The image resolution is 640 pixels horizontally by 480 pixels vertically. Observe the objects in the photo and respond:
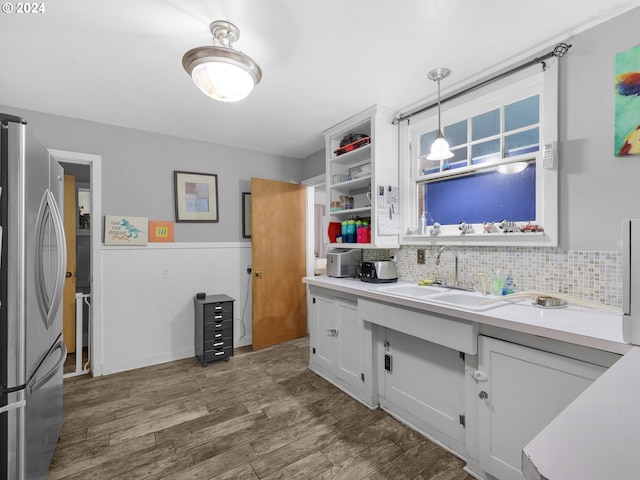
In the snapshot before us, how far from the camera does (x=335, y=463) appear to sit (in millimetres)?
1763

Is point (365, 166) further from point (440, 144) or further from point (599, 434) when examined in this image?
point (599, 434)

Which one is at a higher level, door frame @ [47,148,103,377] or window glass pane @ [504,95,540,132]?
window glass pane @ [504,95,540,132]

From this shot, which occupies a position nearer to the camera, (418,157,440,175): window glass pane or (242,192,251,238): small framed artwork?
(418,157,440,175): window glass pane

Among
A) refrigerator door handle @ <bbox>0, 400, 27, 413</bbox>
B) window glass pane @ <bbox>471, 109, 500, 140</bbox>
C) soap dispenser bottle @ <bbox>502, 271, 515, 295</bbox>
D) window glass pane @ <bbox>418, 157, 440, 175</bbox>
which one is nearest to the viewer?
refrigerator door handle @ <bbox>0, 400, 27, 413</bbox>

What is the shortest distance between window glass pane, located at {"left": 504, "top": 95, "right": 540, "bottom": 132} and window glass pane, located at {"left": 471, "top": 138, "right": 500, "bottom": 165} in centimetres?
12

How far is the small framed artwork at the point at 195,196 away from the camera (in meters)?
3.38

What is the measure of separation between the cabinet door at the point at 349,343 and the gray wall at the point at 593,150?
151 cm

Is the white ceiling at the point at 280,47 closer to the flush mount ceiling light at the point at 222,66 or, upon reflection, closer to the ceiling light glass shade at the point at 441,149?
the flush mount ceiling light at the point at 222,66

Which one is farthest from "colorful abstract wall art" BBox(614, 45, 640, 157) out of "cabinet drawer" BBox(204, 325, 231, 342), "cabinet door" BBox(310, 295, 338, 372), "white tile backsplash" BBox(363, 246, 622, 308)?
"cabinet drawer" BBox(204, 325, 231, 342)

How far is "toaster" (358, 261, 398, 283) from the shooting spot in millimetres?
2645

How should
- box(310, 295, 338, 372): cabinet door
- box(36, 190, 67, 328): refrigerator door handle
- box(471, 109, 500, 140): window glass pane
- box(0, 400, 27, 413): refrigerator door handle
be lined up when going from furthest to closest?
1. box(310, 295, 338, 372): cabinet door
2. box(471, 109, 500, 140): window glass pane
3. box(36, 190, 67, 328): refrigerator door handle
4. box(0, 400, 27, 413): refrigerator door handle

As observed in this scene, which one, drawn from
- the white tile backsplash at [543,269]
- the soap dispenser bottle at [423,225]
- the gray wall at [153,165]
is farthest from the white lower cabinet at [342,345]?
the gray wall at [153,165]

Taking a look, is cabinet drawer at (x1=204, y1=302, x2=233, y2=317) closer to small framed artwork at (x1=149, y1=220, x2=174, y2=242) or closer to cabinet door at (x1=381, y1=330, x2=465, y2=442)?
small framed artwork at (x1=149, y1=220, x2=174, y2=242)

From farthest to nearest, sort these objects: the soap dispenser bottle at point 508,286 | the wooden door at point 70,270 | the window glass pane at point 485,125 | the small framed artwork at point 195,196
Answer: the wooden door at point 70,270
the small framed artwork at point 195,196
the window glass pane at point 485,125
the soap dispenser bottle at point 508,286
